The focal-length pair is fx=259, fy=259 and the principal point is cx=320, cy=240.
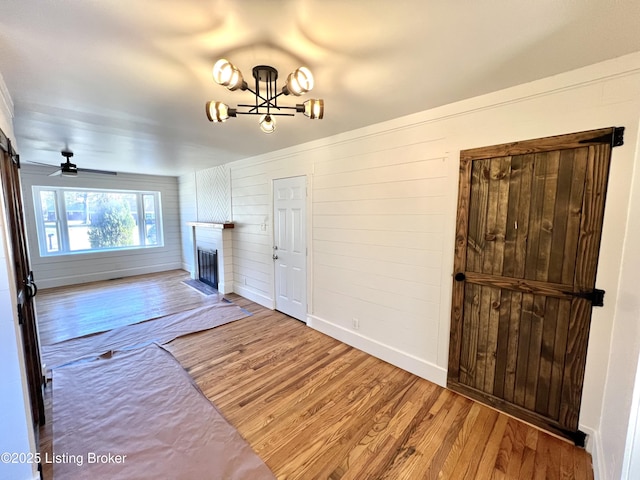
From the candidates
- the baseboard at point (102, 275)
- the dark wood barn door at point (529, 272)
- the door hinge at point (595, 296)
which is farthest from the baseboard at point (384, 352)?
the baseboard at point (102, 275)

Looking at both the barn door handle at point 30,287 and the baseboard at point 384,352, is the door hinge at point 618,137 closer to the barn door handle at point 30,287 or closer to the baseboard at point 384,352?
the baseboard at point 384,352

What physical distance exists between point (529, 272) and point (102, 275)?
759cm

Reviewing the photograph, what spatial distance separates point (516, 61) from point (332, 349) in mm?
2951

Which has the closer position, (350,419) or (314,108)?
(314,108)

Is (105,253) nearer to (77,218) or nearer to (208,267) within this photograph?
(77,218)

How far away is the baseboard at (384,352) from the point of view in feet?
7.92

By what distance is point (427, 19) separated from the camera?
48.3 inches

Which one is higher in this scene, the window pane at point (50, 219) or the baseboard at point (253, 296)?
the window pane at point (50, 219)

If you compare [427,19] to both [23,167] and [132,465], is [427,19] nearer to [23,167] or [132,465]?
[132,465]


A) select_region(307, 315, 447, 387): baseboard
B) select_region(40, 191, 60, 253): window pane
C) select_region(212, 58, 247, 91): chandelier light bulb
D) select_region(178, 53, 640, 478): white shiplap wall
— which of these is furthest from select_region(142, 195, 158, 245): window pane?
select_region(212, 58, 247, 91): chandelier light bulb

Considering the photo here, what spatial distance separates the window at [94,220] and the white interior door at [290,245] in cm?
440

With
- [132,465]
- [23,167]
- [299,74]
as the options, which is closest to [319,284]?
[132,465]

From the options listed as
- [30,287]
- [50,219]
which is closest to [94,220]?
[50,219]

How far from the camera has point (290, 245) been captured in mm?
3807
